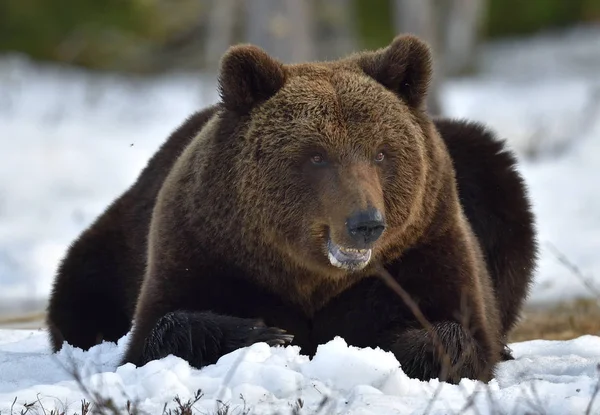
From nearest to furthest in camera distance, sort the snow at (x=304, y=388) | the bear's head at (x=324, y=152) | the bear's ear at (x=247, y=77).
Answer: the snow at (x=304, y=388) → the bear's head at (x=324, y=152) → the bear's ear at (x=247, y=77)

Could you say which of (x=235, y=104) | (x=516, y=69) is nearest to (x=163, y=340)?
(x=235, y=104)

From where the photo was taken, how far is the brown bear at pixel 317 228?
5.84 m

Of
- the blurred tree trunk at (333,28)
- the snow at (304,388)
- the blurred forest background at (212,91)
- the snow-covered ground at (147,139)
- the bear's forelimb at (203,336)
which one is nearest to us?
the snow at (304,388)

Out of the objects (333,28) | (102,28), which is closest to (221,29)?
(333,28)

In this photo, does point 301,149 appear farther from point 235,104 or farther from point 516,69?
point 516,69

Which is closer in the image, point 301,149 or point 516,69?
point 301,149

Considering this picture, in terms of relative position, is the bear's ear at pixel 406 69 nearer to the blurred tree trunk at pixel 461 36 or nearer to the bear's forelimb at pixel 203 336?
the bear's forelimb at pixel 203 336

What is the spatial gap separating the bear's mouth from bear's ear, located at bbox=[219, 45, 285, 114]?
94 centimetres

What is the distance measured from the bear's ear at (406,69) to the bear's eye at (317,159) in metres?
0.67

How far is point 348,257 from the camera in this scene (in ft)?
19.1

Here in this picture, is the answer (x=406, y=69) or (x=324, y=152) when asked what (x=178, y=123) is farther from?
(x=324, y=152)

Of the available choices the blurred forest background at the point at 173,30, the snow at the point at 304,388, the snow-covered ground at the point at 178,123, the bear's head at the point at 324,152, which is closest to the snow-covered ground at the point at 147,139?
the snow-covered ground at the point at 178,123

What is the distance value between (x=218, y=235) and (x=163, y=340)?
0.66 metres

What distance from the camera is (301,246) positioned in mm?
6055
